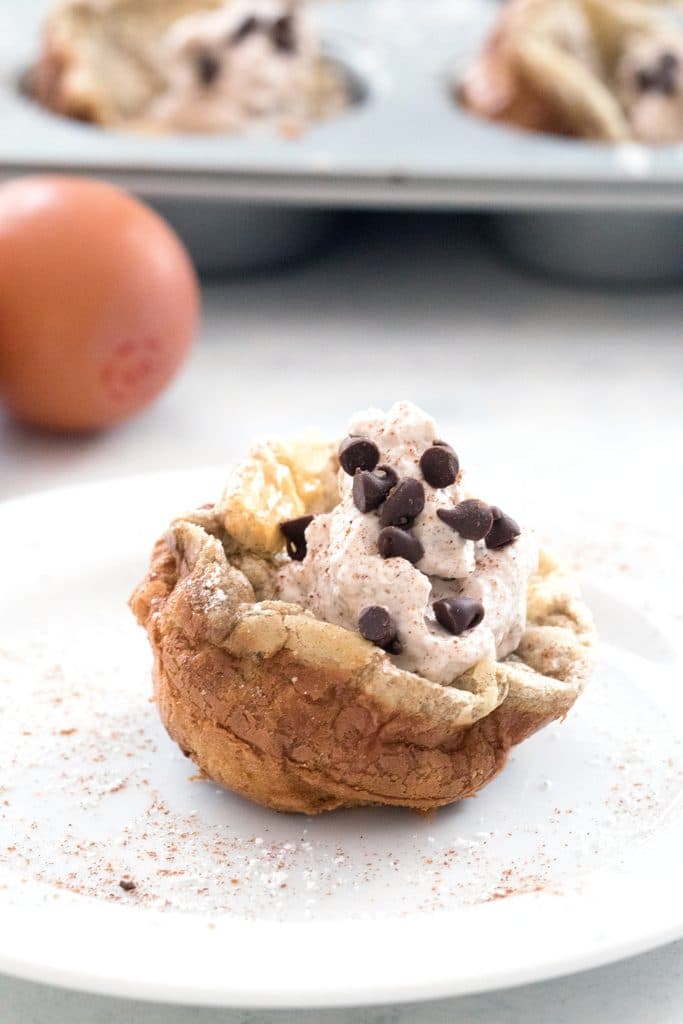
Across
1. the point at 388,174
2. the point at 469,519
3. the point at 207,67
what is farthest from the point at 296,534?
the point at 207,67

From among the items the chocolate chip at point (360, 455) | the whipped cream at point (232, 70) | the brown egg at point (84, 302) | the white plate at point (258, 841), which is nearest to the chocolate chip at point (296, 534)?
the chocolate chip at point (360, 455)

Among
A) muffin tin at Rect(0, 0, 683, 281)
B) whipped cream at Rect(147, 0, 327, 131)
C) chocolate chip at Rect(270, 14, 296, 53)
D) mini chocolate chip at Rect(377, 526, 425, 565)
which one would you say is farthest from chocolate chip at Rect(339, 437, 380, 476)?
chocolate chip at Rect(270, 14, 296, 53)

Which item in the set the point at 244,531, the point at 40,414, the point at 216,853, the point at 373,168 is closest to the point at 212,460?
the point at 40,414

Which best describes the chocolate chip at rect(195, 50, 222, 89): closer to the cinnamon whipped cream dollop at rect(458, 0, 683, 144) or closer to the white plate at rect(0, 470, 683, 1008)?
the cinnamon whipped cream dollop at rect(458, 0, 683, 144)

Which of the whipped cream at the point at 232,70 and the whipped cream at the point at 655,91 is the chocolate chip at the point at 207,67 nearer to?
the whipped cream at the point at 232,70

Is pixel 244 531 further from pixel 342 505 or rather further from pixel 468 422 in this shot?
pixel 468 422
